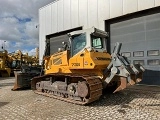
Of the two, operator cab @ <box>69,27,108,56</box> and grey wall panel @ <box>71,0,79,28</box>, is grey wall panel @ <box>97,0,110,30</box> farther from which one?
operator cab @ <box>69,27,108,56</box>

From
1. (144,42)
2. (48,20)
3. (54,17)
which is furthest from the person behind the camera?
(48,20)

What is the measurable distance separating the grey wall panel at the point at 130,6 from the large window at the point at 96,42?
4.33 m

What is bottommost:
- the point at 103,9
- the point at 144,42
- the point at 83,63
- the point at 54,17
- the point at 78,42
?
the point at 83,63

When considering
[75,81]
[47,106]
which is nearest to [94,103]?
[75,81]

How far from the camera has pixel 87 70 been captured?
735 cm

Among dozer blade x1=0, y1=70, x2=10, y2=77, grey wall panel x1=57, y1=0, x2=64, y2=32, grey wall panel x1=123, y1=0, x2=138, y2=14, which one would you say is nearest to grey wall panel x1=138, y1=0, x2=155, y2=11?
grey wall panel x1=123, y1=0, x2=138, y2=14

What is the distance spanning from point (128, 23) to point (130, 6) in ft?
3.42

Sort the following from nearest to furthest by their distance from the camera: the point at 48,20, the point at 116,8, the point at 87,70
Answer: the point at 87,70 → the point at 116,8 → the point at 48,20

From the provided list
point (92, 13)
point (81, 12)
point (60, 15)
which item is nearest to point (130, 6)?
point (92, 13)

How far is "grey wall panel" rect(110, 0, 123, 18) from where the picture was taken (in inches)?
466

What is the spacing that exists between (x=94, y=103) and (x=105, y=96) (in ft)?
4.03

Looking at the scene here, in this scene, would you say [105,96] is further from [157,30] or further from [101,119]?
[157,30]

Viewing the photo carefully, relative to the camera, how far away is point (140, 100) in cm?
724

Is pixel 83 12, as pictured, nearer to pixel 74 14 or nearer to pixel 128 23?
pixel 74 14
